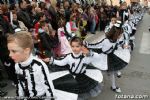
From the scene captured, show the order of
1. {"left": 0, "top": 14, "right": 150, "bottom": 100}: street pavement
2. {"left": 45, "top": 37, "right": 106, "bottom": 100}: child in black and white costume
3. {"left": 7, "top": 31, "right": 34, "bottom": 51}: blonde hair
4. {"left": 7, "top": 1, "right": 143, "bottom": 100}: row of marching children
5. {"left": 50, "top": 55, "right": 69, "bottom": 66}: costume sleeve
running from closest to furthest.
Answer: {"left": 7, "top": 31, "right": 34, "bottom": 51}: blonde hair, {"left": 7, "top": 1, "right": 143, "bottom": 100}: row of marching children, {"left": 45, "top": 37, "right": 106, "bottom": 100}: child in black and white costume, {"left": 50, "top": 55, "right": 69, "bottom": 66}: costume sleeve, {"left": 0, "top": 14, "right": 150, "bottom": 100}: street pavement

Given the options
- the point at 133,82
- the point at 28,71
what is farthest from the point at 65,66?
the point at 133,82

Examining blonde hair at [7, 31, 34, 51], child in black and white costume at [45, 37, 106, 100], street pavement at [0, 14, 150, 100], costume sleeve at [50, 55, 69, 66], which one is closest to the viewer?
blonde hair at [7, 31, 34, 51]

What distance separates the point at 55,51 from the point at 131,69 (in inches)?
96.7

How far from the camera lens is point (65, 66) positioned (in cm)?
568

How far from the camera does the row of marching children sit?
3.68 metres

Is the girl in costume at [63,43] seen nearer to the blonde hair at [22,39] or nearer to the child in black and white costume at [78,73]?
the child in black and white costume at [78,73]

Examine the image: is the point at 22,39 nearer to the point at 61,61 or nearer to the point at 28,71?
the point at 28,71

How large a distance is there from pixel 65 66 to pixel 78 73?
352 mm

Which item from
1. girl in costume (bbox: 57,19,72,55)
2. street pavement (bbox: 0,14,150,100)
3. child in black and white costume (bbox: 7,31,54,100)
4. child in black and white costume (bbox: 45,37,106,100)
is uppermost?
child in black and white costume (bbox: 7,31,54,100)

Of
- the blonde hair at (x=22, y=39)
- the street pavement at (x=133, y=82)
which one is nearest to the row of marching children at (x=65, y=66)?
the blonde hair at (x=22, y=39)

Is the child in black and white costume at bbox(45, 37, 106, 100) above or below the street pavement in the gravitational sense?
above

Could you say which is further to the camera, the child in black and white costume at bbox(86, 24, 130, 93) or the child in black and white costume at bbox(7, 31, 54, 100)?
the child in black and white costume at bbox(86, 24, 130, 93)

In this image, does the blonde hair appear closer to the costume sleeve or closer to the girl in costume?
the costume sleeve

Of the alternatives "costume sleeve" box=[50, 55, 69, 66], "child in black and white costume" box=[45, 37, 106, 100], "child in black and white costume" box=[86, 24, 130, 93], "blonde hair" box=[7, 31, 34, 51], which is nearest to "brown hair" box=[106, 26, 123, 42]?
"child in black and white costume" box=[86, 24, 130, 93]
